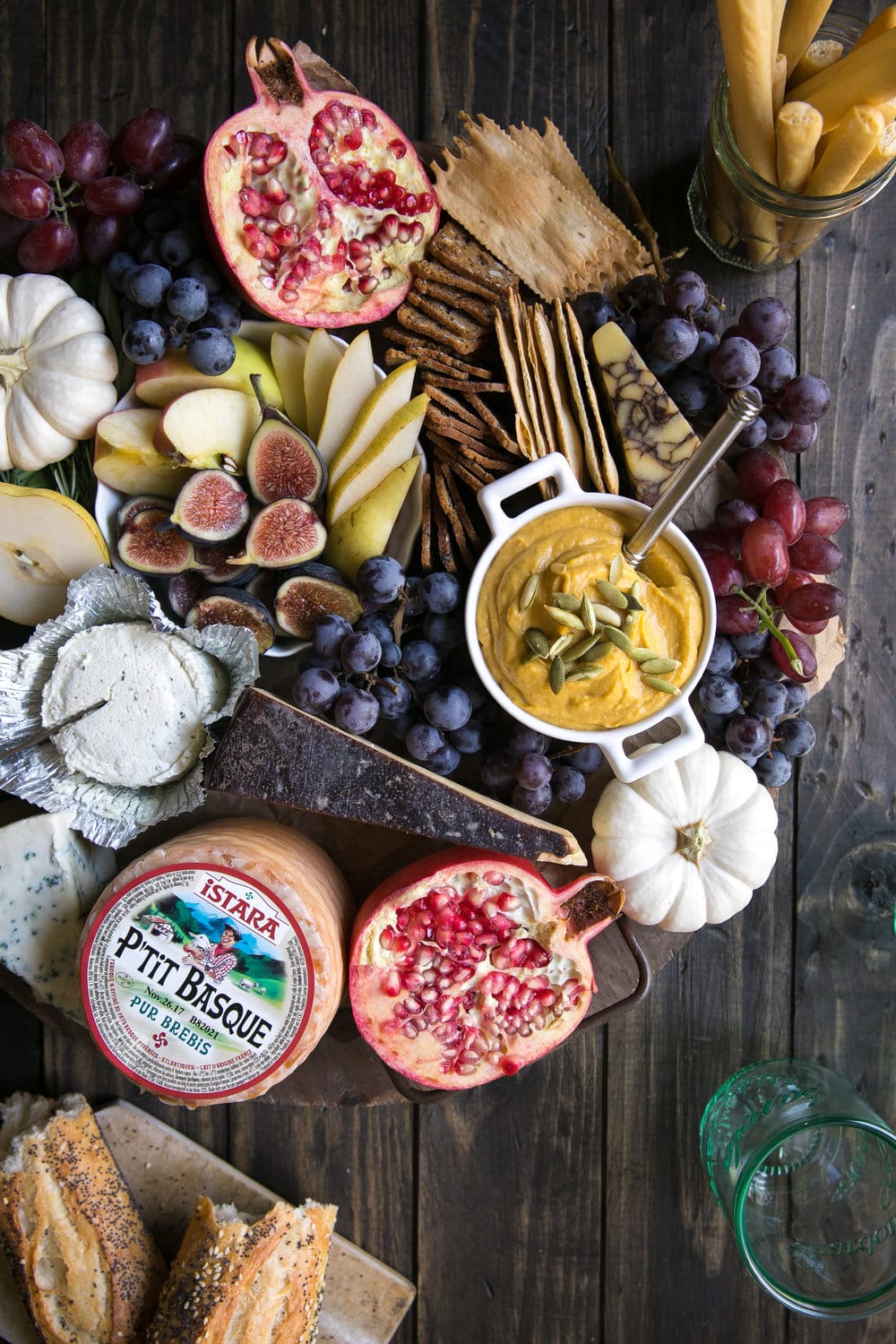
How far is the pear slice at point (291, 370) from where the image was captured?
1503 millimetres

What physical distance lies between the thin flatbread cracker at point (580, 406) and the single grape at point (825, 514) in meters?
0.37

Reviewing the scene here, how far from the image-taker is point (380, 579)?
1.40 m

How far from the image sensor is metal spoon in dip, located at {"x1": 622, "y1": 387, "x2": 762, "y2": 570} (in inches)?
44.3

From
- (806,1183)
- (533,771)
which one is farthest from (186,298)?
(806,1183)

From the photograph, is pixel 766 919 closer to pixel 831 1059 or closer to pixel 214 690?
pixel 831 1059

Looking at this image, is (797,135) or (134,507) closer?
(797,135)

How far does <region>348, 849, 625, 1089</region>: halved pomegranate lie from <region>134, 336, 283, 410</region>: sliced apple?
0.78 metres

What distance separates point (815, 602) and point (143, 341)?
1.09 meters

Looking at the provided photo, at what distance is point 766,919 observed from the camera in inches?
69.2

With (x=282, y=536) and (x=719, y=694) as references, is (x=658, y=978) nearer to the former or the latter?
(x=719, y=694)

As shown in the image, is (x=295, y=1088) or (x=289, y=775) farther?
(x=295, y=1088)

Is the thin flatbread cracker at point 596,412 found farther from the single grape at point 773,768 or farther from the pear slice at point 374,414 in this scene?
the single grape at point 773,768

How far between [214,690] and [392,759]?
29 centimetres

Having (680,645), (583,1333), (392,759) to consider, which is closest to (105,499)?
(392,759)
